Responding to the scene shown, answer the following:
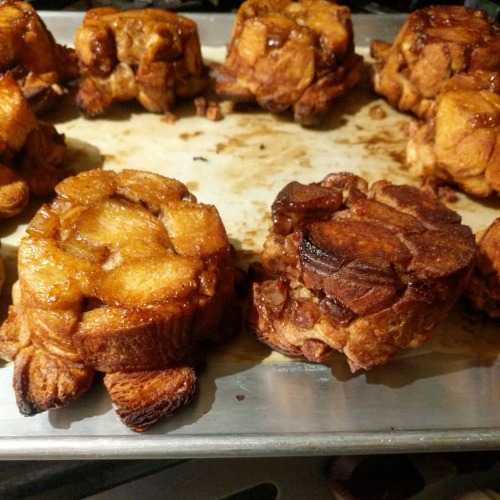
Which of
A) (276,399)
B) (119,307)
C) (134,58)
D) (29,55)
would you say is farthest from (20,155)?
(276,399)

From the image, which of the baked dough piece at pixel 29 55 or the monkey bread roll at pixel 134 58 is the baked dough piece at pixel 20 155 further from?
the monkey bread roll at pixel 134 58

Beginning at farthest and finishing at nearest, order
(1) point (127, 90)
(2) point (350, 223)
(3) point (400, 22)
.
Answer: (3) point (400, 22), (1) point (127, 90), (2) point (350, 223)

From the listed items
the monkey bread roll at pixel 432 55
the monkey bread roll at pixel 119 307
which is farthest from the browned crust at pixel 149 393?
the monkey bread roll at pixel 432 55

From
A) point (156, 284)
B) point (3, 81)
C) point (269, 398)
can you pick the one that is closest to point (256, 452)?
point (269, 398)

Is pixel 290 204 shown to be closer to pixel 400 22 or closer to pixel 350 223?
pixel 350 223

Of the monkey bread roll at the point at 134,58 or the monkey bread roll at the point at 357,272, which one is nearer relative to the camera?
the monkey bread roll at the point at 357,272
